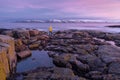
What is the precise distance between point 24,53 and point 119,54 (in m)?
9.75

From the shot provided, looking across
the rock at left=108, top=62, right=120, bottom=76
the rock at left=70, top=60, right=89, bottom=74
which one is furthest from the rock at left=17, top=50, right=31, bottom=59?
the rock at left=108, top=62, right=120, bottom=76

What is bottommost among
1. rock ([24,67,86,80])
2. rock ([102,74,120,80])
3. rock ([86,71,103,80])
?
rock ([86,71,103,80])

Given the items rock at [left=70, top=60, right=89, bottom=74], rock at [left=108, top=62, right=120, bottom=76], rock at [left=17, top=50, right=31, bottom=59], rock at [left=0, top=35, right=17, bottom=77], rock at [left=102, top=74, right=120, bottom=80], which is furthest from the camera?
rock at [left=17, top=50, right=31, bottom=59]

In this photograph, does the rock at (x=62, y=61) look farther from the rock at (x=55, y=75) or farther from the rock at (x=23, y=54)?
the rock at (x=23, y=54)

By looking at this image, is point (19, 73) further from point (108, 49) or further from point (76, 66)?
point (108, 49)

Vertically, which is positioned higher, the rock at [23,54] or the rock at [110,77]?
the rock at [110,77]

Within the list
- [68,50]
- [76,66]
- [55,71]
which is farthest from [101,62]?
[68,50]

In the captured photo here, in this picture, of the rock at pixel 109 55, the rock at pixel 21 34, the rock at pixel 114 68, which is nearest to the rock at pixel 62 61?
the rock at pixel 109 55

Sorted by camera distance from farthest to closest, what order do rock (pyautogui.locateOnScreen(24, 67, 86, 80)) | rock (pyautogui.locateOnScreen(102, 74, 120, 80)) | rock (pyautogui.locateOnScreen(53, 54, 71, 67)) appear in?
rock (pyautogui.locateOnScreen(53, 54, 71, 67)) < rock (pyautogui.locateOnScreen(102, 74, 120, 80)) < rock (pyautogui.locateOnScreen(24, 67, 86, 80))

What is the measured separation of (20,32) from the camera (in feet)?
122

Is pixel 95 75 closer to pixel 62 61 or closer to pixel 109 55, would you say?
pixel 62 61

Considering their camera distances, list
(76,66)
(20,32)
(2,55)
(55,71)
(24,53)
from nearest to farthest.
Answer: (2,55) → (55,71) → (76,66) → (24,53) → (20,32)

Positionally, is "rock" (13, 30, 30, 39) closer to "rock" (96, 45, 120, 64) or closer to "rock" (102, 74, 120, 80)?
"rock" (96, 45, 120, 64)

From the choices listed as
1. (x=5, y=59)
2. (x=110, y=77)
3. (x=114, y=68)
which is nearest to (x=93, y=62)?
(x=114, y=68)
